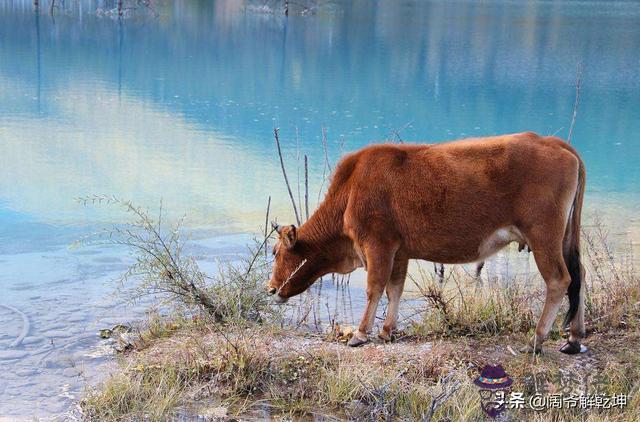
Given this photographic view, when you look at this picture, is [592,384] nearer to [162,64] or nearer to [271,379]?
[271,379]

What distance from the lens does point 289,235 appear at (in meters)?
7.32

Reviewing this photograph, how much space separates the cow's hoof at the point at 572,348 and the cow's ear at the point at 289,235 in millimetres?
2382

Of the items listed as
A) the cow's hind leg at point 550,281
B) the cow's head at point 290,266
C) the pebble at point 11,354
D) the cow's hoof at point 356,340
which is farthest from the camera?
the pebble at point 11,354

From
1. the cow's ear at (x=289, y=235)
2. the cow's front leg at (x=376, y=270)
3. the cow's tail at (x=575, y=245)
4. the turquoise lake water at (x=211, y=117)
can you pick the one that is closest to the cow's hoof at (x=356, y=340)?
the cow's front leg at (x=376, y=270)

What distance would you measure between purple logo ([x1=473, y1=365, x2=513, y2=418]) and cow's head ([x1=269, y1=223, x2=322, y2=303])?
2.08m

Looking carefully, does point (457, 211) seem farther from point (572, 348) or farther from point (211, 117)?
point (211, 117)

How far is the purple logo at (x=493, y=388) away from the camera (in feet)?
18.1

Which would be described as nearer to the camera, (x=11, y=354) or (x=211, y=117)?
(x=11, y=354)

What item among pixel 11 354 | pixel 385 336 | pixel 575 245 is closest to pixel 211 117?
pixel 11 354

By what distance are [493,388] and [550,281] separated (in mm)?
1252

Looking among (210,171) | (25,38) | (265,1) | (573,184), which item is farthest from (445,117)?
(265,1)

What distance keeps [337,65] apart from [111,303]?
28.4 metres

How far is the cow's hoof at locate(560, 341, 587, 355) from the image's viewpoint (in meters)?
6.72

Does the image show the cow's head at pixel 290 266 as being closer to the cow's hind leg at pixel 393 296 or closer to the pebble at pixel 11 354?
the cow's hind leg at pixel 393 296
